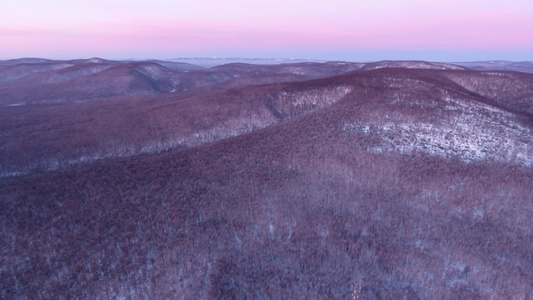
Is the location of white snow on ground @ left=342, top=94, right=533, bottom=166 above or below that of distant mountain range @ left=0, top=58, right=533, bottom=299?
above

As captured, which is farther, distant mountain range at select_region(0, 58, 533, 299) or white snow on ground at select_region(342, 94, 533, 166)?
white snow on ground at select_region(342, 94, 533, 166)

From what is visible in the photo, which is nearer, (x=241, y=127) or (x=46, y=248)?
(x=46, y=248)

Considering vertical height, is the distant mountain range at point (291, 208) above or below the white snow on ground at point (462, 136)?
below

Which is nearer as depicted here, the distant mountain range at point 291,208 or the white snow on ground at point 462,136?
the distant mountain range at point 291,208

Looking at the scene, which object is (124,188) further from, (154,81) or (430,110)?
(154,81)

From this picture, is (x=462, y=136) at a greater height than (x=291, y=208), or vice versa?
(x=462, y=136)

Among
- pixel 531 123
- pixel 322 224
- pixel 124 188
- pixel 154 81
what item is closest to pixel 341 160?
pixel 322 224

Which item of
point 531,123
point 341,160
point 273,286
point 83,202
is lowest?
point 273,286

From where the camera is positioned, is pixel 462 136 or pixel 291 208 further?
pixel 462 136
